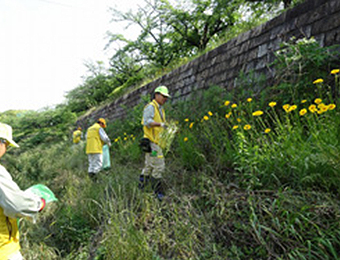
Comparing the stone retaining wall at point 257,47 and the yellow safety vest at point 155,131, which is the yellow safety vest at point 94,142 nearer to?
the stone retaining wall at point 257,47

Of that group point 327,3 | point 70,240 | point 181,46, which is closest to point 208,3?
point 181,46

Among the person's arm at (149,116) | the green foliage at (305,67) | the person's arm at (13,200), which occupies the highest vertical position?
the person's arm at (13,200)

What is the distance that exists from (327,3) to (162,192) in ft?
12.7

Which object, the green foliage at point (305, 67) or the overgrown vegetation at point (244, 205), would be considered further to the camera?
the green foliage at point (305, 67)

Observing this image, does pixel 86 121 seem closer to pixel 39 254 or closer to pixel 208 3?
pixel 208 3

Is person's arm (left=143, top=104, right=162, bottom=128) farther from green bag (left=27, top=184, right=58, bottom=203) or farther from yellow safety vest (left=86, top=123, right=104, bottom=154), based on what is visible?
yellow safety vest (left=86, top=123, right=104, bottom=154)

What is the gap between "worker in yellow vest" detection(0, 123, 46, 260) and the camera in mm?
1788

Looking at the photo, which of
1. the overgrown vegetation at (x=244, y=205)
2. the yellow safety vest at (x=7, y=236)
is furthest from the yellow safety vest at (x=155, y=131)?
the yellow safety vest at (x=7, y=236)

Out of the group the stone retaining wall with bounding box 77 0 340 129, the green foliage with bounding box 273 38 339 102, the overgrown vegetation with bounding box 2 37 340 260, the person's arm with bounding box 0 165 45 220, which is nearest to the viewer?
the person's arm with bounding box 0 165 45 220

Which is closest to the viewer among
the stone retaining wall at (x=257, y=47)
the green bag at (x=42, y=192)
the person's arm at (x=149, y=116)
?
the green bag at (x=42, y=192)

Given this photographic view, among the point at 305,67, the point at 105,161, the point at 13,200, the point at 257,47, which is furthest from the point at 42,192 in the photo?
the point at 257,47

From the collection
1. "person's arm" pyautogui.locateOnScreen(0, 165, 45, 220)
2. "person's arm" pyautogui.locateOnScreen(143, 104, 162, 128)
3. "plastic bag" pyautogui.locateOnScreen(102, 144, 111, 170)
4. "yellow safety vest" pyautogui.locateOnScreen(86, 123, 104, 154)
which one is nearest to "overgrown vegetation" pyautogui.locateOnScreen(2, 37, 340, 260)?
"person's arm" pyautogui.locateOnScreen(143, 104, 162, 128)

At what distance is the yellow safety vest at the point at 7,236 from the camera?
181 cm

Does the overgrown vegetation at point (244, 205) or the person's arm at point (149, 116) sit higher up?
the person's arm at point (149, 116)
